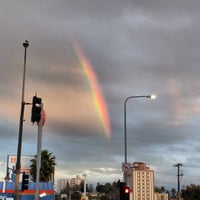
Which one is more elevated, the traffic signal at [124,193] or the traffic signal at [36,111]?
the traffic signal at [36,111]

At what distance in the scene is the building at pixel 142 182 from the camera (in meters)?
128

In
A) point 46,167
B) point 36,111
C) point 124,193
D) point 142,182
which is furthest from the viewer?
point 142,182

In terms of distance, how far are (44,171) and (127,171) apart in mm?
45811

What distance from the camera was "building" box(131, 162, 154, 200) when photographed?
419ft

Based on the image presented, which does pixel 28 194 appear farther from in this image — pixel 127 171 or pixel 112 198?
pixel 112 198

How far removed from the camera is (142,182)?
133125 millimetres

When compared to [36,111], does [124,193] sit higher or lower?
lower

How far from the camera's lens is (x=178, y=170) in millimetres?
101500

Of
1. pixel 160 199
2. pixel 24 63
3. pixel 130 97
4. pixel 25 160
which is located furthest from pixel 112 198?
pixel 24 63

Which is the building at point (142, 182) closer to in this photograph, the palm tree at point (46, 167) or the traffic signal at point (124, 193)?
the palm tree at point (46, 167)

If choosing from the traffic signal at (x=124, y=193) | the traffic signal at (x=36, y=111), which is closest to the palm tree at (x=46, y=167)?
the traffic signal at (x=124, y=193)

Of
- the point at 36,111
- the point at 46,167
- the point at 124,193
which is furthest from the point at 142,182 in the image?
the point at 36,111

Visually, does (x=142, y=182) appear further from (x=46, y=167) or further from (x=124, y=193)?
(x=124, y=193)

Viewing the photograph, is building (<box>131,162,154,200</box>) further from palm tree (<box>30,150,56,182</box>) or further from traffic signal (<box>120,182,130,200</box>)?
traffic signal (<box>120,182,130,200</box>)
